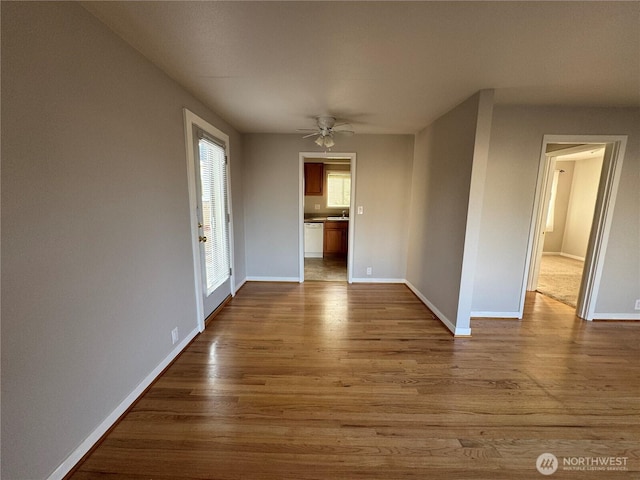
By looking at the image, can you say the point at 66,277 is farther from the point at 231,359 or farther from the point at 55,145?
the point at 231,359

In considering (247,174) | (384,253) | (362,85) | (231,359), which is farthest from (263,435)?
(247,174)

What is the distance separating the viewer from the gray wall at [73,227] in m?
1.03

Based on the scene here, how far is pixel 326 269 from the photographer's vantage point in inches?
198

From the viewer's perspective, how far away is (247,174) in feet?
13.1

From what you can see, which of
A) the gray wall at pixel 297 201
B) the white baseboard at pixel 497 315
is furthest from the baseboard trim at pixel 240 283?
the white baseboard at pixel 497 315

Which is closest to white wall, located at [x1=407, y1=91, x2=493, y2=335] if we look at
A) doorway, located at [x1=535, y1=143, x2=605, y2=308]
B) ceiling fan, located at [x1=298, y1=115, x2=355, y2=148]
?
ceiling fan, located at [x1=298, y1=115, x2=355, y2=148]

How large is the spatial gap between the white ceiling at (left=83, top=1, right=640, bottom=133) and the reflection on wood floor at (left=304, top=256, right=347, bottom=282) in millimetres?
2870

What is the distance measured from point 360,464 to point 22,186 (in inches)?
82.4

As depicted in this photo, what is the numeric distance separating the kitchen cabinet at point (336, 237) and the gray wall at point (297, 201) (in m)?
1.75

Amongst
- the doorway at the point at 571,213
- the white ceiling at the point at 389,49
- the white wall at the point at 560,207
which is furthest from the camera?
the white wall at the point at 560,207

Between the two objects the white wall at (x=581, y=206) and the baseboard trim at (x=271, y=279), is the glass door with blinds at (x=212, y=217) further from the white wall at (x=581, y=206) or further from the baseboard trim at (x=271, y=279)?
the white wall at (x=581, y=206)

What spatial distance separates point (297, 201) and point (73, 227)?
2.95m

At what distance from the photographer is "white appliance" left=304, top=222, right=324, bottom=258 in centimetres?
580

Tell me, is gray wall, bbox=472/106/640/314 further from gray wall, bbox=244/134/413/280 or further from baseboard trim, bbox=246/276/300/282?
baseboard trim, bbox=246/276/300/282
